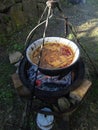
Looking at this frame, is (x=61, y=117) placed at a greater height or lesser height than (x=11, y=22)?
lesser

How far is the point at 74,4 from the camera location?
618 centimetres

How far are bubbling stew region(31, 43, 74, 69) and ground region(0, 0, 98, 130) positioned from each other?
829 millimetres

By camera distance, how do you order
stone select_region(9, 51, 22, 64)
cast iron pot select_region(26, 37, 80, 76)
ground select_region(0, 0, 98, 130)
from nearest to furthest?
cast iron pot select_region(26, 37, 80, 76)
ground select_region(0, 0, 98, 130)
stone select_region(9, 51, 22, 64)

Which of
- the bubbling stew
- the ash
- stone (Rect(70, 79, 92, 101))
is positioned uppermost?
the bubbling stew

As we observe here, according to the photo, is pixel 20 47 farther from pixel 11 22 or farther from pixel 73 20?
pixel 73 20

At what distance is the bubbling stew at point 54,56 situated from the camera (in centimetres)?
325

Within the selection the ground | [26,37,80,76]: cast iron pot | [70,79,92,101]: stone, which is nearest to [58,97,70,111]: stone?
[70,79,92,101]: stone

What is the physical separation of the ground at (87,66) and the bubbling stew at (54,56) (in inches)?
32.7

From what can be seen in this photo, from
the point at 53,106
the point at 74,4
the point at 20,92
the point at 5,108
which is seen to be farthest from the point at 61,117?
the point at 74,4

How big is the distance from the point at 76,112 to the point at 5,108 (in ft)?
3.80

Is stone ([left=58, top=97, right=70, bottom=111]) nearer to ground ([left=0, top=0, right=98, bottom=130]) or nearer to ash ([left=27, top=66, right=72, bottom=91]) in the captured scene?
ash ([left=27, top=66, right=72, bottom=91])

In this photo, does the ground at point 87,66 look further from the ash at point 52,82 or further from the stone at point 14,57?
the ash at point 52,82


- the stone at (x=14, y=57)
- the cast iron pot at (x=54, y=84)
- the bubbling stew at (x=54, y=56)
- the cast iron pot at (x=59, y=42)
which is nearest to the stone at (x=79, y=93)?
the cast iron pot at (x=54, y=84)

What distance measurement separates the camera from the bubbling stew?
3.25 meters
